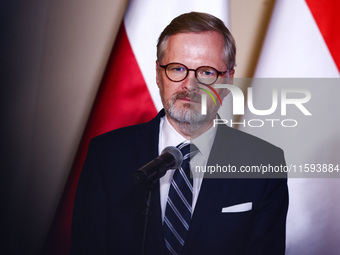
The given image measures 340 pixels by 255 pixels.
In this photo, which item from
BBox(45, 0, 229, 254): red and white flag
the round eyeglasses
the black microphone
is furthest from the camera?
BBox(45, 0, 229, 254): red and white flag

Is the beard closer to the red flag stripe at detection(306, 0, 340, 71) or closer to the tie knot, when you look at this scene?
the tie knot

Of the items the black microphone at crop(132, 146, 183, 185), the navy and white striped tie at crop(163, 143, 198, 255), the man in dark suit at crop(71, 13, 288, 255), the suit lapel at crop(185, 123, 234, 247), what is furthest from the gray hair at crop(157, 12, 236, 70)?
the black microphone at crop(132, 146, 183, 185)

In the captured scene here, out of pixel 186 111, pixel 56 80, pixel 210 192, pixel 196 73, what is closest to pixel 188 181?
pixel 210 192

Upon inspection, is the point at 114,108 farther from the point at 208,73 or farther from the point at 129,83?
the point at 208,73

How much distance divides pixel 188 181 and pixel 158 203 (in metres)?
0.12

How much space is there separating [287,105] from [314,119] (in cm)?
11

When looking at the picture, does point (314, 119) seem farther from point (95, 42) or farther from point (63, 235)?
point (63, 235)

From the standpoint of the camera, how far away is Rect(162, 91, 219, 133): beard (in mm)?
1214

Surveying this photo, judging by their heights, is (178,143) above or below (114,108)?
below

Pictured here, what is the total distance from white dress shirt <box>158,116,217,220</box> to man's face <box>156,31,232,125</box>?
0.05 meters

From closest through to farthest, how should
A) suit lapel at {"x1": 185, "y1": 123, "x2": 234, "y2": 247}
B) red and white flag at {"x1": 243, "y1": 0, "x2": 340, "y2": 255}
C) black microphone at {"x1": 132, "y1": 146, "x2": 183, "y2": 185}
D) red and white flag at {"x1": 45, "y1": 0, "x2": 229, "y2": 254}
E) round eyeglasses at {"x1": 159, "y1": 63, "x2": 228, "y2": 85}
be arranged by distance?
black microphone at {"x1": 132, "y1": 146, "x2": 183, "y2": 185}
suit lapel at {"x1": 185, "y1": 123, "x2": 234, "y2": 247}
round eyeglasses at {"x1": 159, "y1": 63, "x2": 228, "y2": 85}
red and white flag at {"x1": 243, "y1": 0, "x2": 340, "y2": 255}
red and white flag at {"x1": 45, "y1": 0, "x2": 229, "y2": 254}

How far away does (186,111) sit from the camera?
121cm

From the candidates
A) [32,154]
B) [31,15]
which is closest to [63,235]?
[32,154]

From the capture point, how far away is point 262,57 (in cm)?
144
